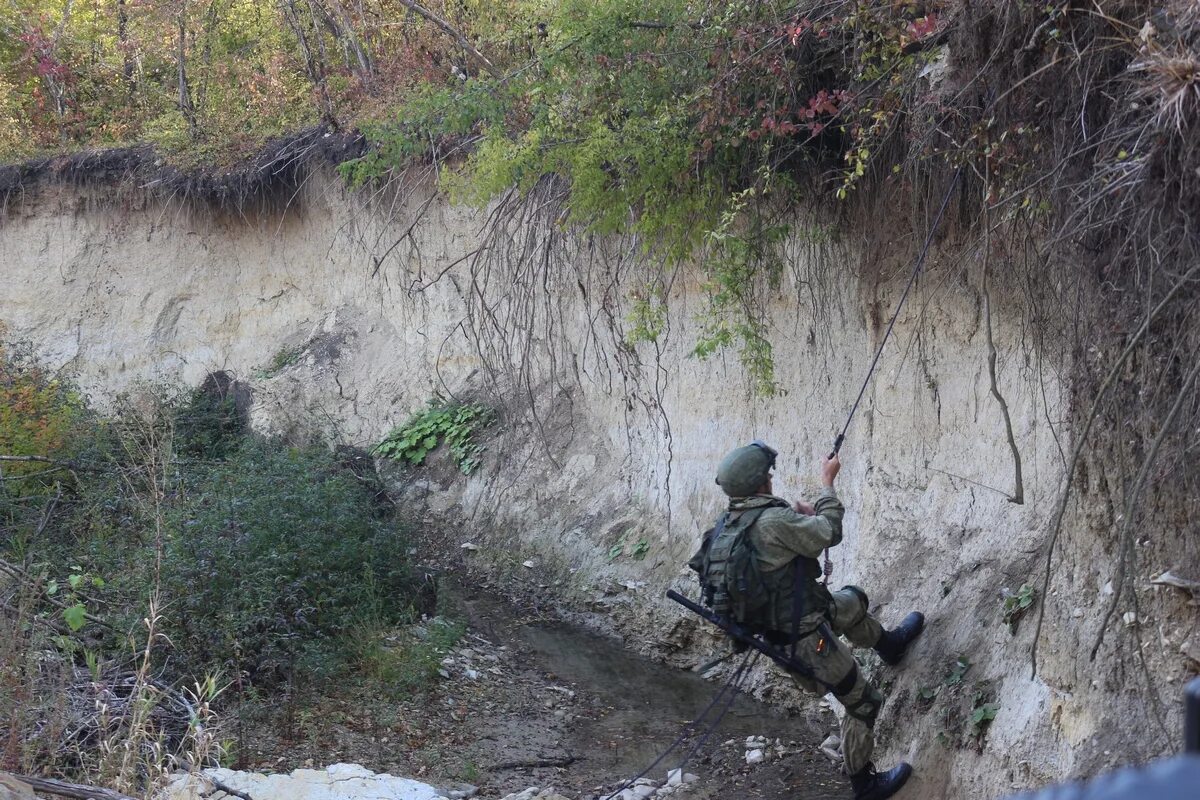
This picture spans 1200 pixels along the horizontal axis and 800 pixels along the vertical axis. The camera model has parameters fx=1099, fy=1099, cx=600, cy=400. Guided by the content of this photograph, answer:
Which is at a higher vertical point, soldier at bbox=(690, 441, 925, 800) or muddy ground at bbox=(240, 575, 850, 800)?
soldier at bbox=(690, 441, 925, 800)

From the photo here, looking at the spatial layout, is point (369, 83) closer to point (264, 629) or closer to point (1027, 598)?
point (264, 629)

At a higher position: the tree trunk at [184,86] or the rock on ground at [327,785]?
the tree trunk at [184,86]

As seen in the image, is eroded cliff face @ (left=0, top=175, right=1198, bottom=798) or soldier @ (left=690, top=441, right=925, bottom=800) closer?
eroded cliff face @ (left=0, top=175, right=1198, bottom=798)

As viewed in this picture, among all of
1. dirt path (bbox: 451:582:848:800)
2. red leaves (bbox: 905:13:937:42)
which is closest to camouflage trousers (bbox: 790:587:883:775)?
dirt path (bbox: 451:582:848:800)

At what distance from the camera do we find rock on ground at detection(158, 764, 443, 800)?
5.50 m

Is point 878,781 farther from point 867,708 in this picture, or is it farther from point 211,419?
point 211,419

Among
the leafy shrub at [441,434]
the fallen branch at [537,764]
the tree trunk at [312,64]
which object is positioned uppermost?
the tree trunk at [312,64]

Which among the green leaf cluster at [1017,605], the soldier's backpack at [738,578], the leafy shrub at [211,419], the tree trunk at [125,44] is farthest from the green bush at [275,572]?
the tree trunk at [125,44]

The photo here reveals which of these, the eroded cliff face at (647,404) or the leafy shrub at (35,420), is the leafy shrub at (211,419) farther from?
the leafy shrub at (35,420)

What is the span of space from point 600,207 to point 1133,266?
12.3 feet

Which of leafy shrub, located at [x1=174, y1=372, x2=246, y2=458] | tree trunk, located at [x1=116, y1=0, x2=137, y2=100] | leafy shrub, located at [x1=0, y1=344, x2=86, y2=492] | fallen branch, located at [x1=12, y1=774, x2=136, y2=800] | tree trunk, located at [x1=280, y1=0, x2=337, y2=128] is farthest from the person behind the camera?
tree trunk, located at [x1=116, y1=0, x2=137, y2=100]

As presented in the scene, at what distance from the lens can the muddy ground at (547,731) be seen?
20.9ft

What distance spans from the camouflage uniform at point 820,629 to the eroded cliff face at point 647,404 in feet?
1.03

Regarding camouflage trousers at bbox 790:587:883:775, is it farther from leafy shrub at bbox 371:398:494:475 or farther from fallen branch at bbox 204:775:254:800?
leafy shrub at bbox 371:398:494:475
